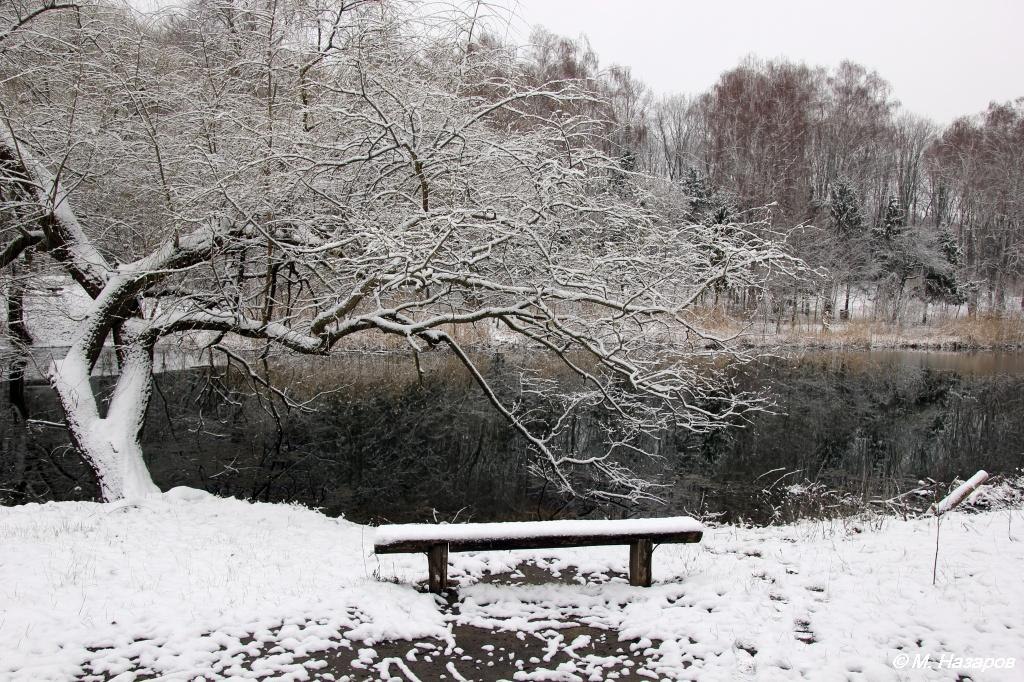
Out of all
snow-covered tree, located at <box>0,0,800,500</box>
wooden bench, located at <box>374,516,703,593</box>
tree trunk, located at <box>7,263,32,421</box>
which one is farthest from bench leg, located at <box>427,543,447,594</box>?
tree trunk, located at <box>7,263,32,421</box>

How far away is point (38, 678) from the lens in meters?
3.30

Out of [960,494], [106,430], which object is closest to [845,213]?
[960,494]

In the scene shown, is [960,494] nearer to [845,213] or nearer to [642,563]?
[642,563]

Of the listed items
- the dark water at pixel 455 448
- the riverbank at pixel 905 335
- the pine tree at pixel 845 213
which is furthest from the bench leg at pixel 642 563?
the pine tree at pixel 845 213

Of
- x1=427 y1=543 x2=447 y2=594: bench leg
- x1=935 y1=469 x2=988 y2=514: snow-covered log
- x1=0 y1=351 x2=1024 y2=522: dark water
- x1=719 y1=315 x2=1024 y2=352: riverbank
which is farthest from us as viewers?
x1=719 y1=315 x2=1024 y2=352: riverbank

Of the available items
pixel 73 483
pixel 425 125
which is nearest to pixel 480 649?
pixel 425 125

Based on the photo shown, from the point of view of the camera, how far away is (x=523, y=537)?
4.55 m

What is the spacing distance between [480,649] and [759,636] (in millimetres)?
1614

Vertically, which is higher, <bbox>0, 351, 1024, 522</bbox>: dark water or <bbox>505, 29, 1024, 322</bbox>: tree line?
<bbox>505, 29, 1024, 322</bbox>: tree line

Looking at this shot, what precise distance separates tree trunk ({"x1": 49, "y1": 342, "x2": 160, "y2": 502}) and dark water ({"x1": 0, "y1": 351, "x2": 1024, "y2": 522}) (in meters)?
1.72

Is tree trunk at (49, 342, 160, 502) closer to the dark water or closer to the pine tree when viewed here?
the dark water

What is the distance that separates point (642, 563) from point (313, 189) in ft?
15.2

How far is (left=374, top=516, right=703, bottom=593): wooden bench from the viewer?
4.48 metres

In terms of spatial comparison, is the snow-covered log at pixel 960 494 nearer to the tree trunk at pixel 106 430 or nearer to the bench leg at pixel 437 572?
the bench leg at pixel 437 572
